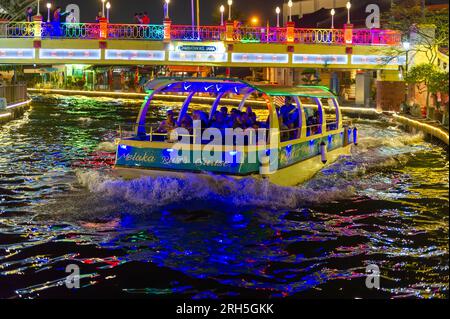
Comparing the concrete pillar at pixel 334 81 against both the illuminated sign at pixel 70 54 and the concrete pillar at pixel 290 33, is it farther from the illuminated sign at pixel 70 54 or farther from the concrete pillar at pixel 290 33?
the illuminated sign at pixel 70 54

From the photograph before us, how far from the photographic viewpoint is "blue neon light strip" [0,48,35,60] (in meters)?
42.0

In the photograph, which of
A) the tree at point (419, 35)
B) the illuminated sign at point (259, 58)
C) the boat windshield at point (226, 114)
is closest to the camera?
the boat windshield at point (226, 114)

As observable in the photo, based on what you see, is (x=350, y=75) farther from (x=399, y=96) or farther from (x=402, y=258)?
(x=402, y=258)

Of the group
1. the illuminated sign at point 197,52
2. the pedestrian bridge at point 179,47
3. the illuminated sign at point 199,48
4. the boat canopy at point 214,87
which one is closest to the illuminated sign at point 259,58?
the pedestrian bridge at point 179,47

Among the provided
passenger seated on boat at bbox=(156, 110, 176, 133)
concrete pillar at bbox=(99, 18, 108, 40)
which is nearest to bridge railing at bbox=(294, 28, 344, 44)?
concrete pillar at bbox=(99, 18, 108, 40)

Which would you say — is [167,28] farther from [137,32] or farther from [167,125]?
[167,125]

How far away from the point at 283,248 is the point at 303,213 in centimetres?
294

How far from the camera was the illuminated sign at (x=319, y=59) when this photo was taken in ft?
149

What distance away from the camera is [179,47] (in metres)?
43.8

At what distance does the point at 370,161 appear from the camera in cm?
2423

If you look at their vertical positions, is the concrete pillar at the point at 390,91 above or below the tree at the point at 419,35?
below

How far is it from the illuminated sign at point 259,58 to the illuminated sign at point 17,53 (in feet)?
41.6

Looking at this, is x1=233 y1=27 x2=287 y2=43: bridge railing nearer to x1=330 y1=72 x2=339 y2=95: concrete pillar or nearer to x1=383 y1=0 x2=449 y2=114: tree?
x1=383 y1=0 x2=449 y2=114: tree
